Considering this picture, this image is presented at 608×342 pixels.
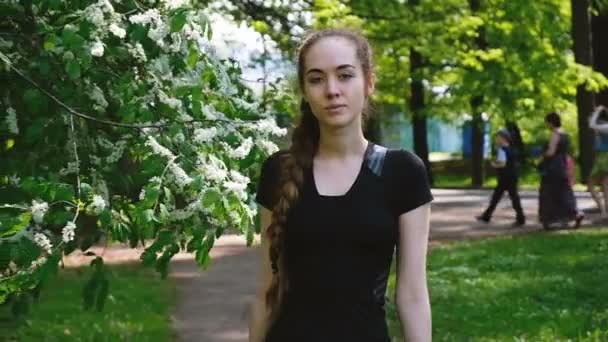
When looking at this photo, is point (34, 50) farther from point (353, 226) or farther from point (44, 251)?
point (353, 226)

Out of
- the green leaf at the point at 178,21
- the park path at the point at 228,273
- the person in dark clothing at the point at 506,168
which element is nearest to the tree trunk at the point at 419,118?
the park path at the point at 228,273

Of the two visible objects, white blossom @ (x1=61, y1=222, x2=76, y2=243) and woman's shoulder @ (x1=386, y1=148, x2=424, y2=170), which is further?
white blossom @ (x1=61, y1=222, x2=76, y2=243)

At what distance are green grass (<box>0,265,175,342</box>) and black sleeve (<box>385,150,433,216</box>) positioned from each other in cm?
371

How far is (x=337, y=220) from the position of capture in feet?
8.66

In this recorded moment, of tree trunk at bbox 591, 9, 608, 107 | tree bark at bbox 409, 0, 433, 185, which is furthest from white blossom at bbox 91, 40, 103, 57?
tree bark at bbox 409, 0, 433, 185

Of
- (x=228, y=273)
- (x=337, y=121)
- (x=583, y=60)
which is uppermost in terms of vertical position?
(x=583, y=60)

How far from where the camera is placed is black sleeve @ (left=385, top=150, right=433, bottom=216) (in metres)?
2.72

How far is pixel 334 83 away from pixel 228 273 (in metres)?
10.6

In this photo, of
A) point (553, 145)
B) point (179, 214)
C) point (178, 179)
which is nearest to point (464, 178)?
point (553, 145)

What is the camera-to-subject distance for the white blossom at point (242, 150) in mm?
4105

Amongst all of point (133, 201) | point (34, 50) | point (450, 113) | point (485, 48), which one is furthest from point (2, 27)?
point (450, 113)

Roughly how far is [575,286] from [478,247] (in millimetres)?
4211

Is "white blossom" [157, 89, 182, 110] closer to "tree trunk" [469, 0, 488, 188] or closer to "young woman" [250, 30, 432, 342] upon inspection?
"young woman" [250, 30, 432, 342]

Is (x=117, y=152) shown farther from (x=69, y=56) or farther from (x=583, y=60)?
(x=583, y=60)
